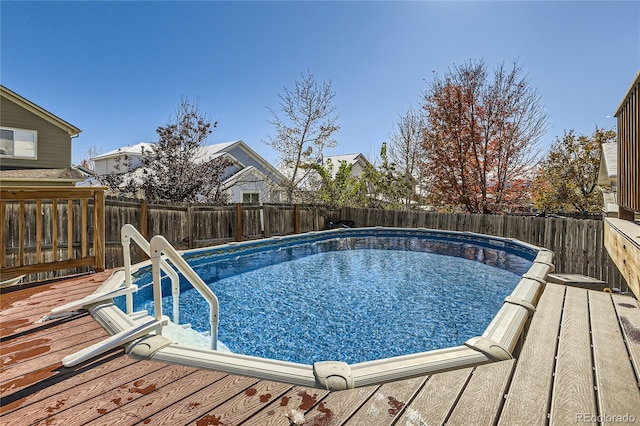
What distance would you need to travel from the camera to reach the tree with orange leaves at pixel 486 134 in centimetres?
1219

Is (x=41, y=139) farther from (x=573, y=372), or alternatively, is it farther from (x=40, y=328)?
(x=573, y=372)

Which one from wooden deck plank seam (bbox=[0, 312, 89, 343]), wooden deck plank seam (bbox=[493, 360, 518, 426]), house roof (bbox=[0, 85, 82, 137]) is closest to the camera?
wooden deck plank seam (bbox=[493, 360, 518, 426])

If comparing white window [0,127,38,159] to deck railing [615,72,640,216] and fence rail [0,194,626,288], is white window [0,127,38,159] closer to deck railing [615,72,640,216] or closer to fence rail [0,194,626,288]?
fence rail [0,194,626,288]

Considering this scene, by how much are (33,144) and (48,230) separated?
861 centimetres

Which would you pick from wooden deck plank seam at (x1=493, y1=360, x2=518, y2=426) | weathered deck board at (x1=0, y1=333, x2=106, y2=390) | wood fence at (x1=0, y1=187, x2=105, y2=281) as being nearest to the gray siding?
wood fence at (x1=0, y1=187, x2=105, y2=281)

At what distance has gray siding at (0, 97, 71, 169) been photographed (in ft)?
37.1

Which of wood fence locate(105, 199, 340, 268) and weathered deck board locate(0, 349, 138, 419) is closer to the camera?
weathered deck board locate(0, 349, 138, 419)

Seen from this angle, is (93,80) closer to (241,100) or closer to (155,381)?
(241,100)

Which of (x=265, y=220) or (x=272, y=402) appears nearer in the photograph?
(x=272, y=402)

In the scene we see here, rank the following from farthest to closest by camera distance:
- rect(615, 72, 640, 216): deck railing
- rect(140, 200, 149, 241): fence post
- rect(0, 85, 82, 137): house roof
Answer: rect(0, 85, 82, 137): house roof < rect(140, 200, 149, 241): fence post < rect(615, 72, 640, 216): deck railing

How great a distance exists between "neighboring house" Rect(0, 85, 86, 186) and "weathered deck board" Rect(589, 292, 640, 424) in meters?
14.5

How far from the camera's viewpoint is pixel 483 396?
5.73 ft

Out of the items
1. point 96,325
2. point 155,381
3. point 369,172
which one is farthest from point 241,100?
point 155,381

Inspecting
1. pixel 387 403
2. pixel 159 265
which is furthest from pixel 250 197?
pixel 387 403
